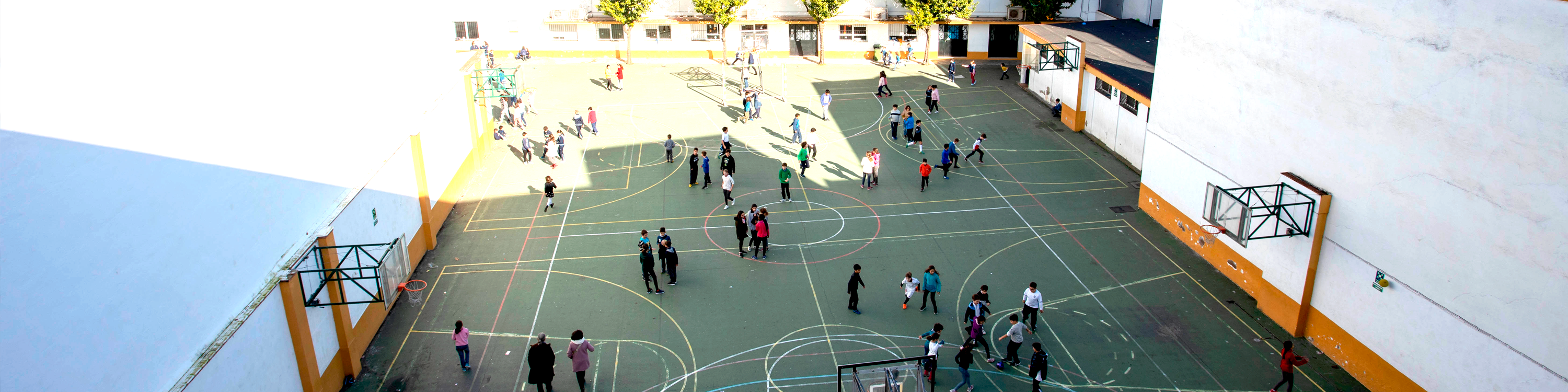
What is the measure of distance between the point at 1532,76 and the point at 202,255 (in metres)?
19.3

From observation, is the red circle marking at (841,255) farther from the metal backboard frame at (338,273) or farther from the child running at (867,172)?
the metal backboard frame at (338,273)

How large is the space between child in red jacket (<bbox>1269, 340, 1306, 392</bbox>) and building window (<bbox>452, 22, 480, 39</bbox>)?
41227 mm

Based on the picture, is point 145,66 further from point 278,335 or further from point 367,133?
point 367,133

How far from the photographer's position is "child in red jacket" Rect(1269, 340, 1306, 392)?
1588cm

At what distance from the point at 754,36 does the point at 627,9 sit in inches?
279

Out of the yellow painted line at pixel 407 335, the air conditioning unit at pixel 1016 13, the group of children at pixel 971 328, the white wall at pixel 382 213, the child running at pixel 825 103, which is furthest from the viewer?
the air conditioning unit at pixel 1016 13

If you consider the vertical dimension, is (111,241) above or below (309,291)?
above

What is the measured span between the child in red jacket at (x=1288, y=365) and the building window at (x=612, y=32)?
37.5 m

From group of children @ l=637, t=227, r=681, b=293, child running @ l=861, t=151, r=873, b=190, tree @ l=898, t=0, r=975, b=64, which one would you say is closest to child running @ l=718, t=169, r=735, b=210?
child running @ l=861, t=151, r=873, b=190

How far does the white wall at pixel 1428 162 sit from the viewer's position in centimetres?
1323

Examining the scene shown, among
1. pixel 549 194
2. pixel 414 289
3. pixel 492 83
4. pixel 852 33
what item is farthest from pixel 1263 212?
pixel 852 33

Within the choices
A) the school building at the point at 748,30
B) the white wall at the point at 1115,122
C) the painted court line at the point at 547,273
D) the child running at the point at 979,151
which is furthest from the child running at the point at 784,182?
the school building at the point at 748,30

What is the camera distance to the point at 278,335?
49.2 feet

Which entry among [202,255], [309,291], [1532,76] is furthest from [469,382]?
[1532,76]
